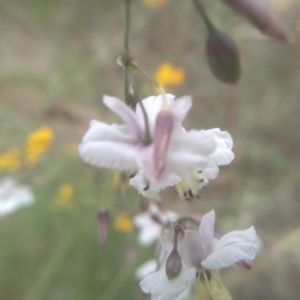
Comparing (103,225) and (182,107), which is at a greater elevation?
(182,107)

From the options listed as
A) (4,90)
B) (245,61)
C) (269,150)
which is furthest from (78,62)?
(269,150)

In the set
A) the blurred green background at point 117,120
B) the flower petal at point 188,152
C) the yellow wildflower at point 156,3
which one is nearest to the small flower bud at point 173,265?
the flower petal at point 188,152

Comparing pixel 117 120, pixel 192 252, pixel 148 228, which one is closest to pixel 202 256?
pixel 192 252

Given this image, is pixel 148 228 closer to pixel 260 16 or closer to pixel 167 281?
pixel 167 281

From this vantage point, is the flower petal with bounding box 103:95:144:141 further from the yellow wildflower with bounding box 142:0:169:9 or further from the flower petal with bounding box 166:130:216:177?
the yellow wildflower with bounding box 142:0:169:9

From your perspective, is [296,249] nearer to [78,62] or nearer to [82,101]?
[82,101]

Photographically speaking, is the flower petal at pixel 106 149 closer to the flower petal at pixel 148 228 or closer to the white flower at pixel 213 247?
the white flower at pixel 213 247

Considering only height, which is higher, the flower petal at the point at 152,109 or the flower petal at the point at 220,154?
the flower petal at the point at 152,109
